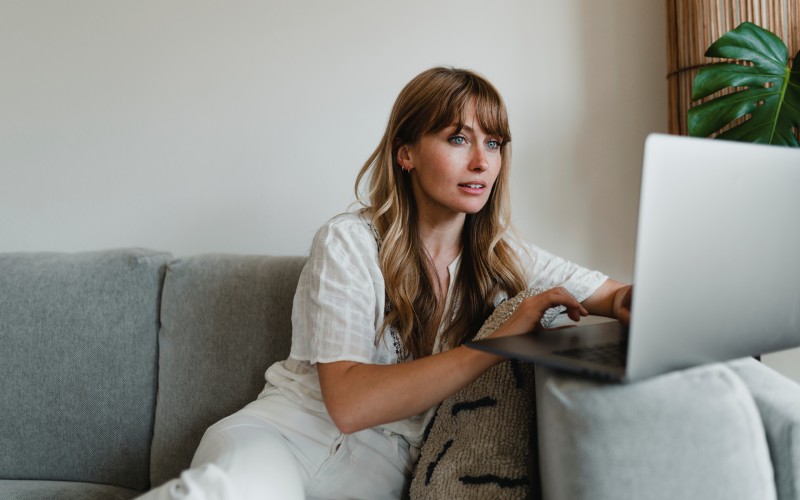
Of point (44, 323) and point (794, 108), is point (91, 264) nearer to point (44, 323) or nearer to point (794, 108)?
point (44, 323)

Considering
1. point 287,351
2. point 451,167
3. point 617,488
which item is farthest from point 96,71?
point 617,488

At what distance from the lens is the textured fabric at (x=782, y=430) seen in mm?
737

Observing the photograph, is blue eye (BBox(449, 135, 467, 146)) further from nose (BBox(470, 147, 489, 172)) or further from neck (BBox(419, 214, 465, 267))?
neck (BBox(419, 214, 465, 267))

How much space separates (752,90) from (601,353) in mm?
882

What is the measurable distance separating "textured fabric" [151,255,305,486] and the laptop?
753mm

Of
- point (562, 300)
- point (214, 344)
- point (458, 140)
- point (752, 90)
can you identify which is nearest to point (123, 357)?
point (214, 344)

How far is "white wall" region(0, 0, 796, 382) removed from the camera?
171 cm

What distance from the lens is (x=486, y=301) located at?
1.35 meters

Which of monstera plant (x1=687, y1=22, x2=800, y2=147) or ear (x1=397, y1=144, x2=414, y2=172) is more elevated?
monstera plant (x1=687, y1=22, x2=800, y2=147)

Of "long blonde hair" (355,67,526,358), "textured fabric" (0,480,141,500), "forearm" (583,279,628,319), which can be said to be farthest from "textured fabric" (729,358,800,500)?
"textured fabric" (0,480,141,500)

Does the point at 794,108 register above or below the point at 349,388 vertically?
above

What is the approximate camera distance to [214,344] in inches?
58.8

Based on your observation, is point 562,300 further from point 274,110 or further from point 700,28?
point 274,110

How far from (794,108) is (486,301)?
30.5 inches
